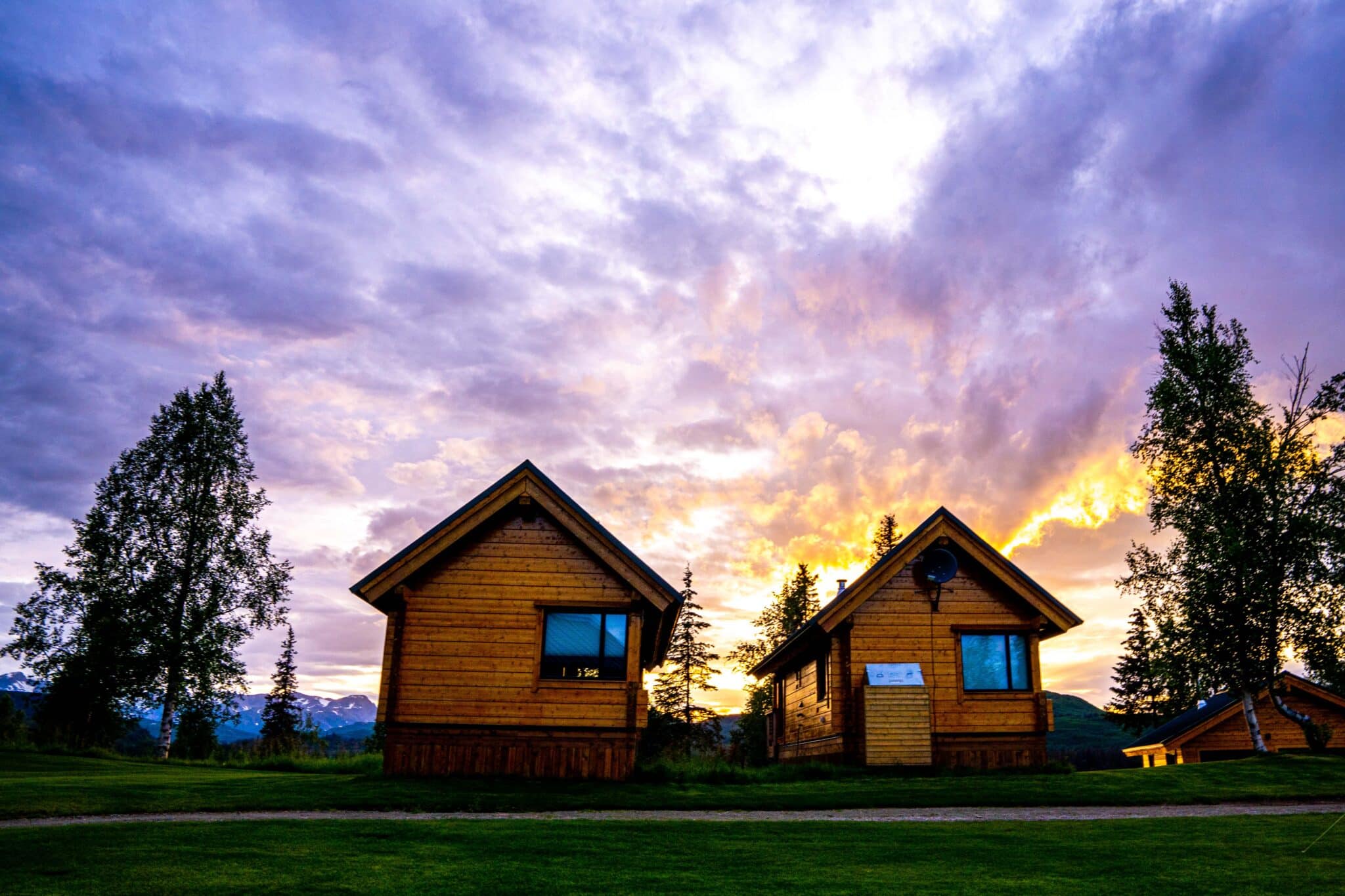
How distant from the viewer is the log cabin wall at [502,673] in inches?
795

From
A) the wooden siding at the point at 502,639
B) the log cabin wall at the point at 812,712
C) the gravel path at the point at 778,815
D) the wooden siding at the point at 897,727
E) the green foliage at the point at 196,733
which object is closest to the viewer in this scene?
the gravel path at the point at 778,815

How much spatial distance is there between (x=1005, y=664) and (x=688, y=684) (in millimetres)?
37300

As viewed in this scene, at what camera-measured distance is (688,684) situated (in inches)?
2354

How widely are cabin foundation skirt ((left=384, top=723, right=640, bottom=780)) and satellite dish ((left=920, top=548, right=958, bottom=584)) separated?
999 cm

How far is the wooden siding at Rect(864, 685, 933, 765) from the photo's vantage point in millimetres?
23500

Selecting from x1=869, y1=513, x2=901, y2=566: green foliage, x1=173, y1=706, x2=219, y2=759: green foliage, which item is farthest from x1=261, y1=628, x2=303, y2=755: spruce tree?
x1=869, y1=513, x2=901, y2=566: green foliage

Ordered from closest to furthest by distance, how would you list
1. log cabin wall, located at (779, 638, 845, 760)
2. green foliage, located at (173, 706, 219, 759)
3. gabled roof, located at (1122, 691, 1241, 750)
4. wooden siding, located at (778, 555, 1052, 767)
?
wooden siding, located at (778, 555, 1052, 767)
log cabin wall, located at (779, 638, 845, 760)
green foliage, located at (173, 706, 219, 759)
gabled roof, located at (1122, 691, 1241, 750)

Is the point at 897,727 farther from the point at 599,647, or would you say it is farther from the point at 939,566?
the point at 599,647

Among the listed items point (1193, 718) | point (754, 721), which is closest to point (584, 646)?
point (1193, 718)

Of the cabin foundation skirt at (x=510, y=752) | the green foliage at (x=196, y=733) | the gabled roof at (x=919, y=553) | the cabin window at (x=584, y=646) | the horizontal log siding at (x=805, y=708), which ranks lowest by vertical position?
the green foliage at (x=196, y=733)

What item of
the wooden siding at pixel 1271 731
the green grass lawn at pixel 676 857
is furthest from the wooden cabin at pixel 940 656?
the wooden siding at pixel 1271 731

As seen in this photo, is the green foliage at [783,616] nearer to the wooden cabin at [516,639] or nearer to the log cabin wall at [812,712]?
the log cabin wall at [812,712]

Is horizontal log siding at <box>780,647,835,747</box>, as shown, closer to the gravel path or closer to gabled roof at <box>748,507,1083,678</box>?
gabled roof at <box>748,507,1083,678</box>

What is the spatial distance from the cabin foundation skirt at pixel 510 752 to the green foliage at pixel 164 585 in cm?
1929
